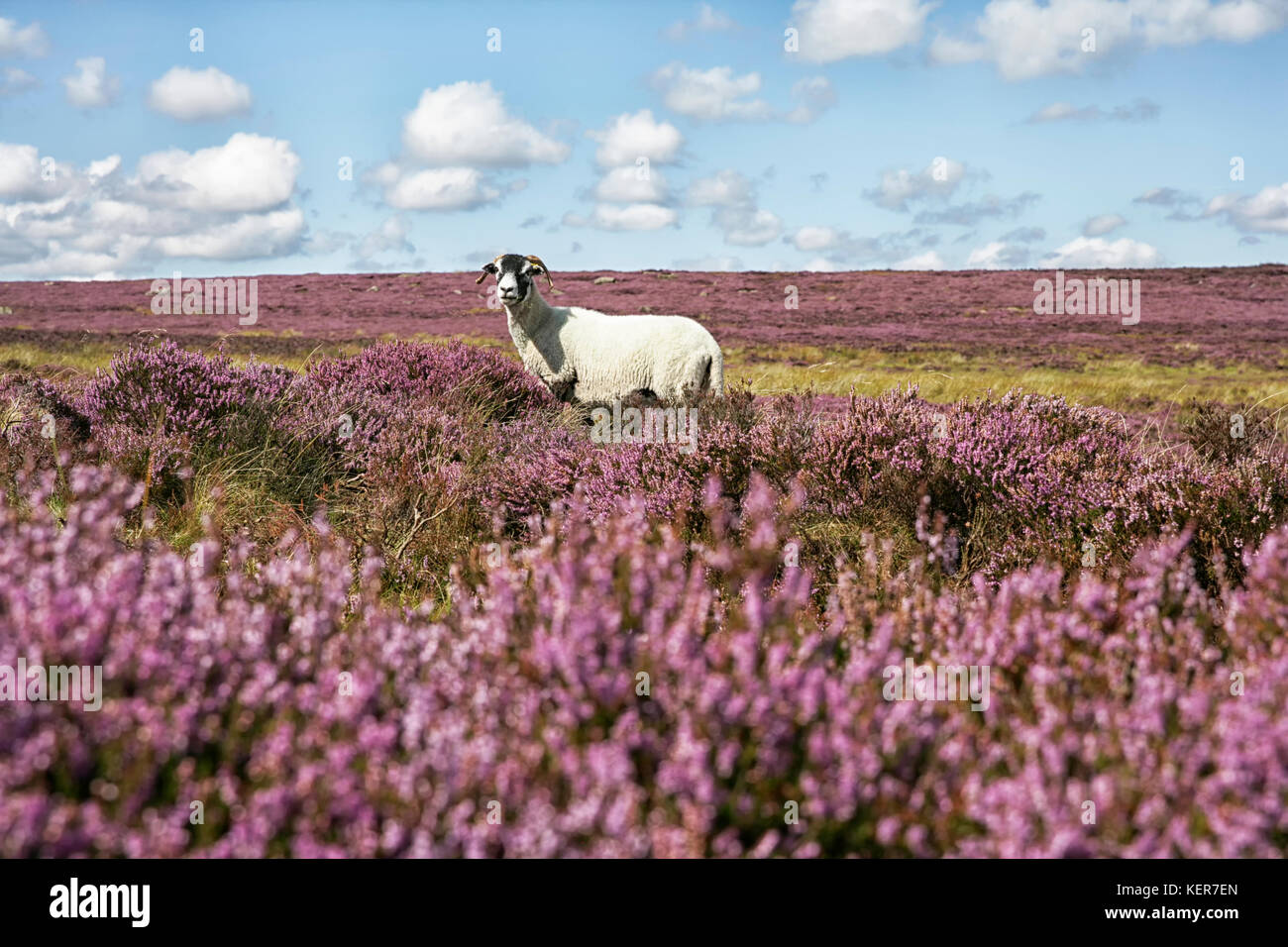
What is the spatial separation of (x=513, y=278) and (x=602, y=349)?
1.08m

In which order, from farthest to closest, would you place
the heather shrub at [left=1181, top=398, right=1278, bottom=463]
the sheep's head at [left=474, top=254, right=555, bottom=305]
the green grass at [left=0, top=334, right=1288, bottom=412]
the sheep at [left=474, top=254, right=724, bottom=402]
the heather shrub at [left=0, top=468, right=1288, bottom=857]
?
the green grass at [left=0, top=334, right=1288, bottom=412] → the sheep at [left=474, top=254, right=724, bottom=402] → the sheep's head at [left=474, top=254, right=555, bottom=305] → the heather shrub at [left=1181, top=398, right=1278, bottom=463] → the heather shrub at [left=0, top=468, right=1288, bottom=857]

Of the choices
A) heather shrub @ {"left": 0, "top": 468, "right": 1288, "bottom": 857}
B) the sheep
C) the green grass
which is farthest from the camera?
the green grass

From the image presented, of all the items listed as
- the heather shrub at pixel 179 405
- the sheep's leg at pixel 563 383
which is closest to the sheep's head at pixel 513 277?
the sheep's leg at pixel 563 383

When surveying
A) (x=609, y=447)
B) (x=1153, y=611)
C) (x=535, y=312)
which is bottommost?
(x=1153, y=611)

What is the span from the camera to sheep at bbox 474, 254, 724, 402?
8625 mm

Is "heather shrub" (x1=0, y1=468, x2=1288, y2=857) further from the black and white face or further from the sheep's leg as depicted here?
the sheep's leg

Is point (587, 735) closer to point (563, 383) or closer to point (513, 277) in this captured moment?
point (513, 277)

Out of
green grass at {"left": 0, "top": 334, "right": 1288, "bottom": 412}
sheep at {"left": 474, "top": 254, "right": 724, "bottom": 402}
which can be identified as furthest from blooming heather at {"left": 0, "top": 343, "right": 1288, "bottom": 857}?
green grass at {"left": 0, "top": 334, "right": 1288, "bottom": 412}

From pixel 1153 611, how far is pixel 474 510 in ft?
13.4

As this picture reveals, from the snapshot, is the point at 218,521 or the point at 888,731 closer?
the point at 888,731
